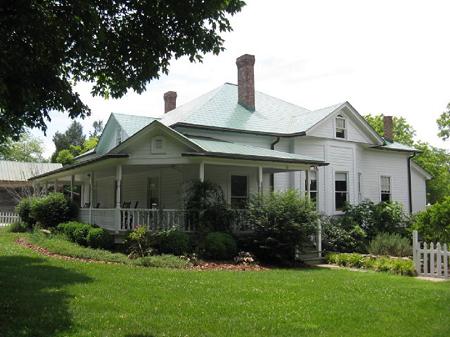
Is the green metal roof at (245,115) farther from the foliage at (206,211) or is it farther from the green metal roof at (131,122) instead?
the foliage at (206,211)

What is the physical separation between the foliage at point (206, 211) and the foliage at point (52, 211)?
28.6 feet

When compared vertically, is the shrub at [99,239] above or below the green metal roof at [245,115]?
below

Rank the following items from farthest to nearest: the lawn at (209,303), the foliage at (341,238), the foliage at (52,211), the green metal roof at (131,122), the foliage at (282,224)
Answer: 1. the green metal roof at (131,122)
2. the foliage at (52,211)
3. the foliage at (341,238)
4. the foliage at (282,224)
5. the lawn at (209,303)

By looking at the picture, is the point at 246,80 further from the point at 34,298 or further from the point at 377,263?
the point at 34,298

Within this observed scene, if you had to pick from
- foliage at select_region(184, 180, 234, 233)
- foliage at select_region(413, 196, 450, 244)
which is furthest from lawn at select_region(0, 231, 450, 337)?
foliage at select_region(184, 180, 234, 233)

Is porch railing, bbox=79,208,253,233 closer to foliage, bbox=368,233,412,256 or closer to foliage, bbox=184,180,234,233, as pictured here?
foliage, bbox=184,180,234,233

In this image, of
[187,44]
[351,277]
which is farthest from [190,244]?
[187,44]

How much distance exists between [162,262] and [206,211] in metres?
2.92

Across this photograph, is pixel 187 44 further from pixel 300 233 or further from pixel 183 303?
pixel 300 233

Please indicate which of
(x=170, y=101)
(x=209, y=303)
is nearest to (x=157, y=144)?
(x=209, y=303)

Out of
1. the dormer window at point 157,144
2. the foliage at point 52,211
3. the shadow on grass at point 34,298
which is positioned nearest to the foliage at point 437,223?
the dormer window at point 157,144

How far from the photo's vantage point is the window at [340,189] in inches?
904

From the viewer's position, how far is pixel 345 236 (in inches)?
718

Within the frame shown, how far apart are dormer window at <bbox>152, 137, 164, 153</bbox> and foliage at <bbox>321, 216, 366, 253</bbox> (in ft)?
22.3
